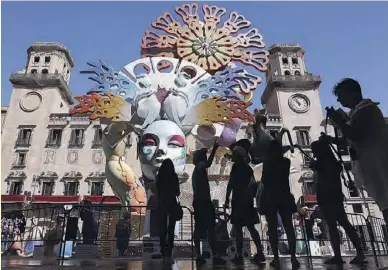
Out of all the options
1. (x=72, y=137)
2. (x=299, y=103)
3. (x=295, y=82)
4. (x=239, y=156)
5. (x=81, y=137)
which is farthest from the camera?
(x=295, y=82)

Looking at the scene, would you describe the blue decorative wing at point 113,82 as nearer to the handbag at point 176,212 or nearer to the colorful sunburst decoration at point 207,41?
the colorful sunburst decoration at point 207,41

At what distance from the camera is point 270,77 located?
1475 inches

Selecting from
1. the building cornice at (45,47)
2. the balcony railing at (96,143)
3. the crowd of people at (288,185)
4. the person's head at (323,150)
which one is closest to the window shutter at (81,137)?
the balcony railing at (96,143)

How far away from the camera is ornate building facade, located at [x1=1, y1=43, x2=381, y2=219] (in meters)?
30.2

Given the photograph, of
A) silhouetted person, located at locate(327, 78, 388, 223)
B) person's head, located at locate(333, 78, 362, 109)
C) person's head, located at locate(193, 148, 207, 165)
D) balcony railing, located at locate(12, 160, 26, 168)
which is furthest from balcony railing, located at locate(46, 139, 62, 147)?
silhouetted person, located at locate(327, 78, 388, 223)

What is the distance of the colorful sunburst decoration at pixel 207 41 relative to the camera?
1464 cm

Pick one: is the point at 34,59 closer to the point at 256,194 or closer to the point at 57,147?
the point at 57,147

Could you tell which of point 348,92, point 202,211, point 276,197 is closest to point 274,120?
point 202,211

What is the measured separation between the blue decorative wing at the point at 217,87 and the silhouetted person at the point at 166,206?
23.1ft

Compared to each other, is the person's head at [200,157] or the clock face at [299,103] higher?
the clock face at [299,103]

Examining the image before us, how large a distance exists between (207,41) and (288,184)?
1121cm

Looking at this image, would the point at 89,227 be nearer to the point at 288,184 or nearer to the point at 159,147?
the point at 159,147

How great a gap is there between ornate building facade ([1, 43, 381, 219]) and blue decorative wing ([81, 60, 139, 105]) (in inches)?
527

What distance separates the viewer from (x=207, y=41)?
15062 mm
